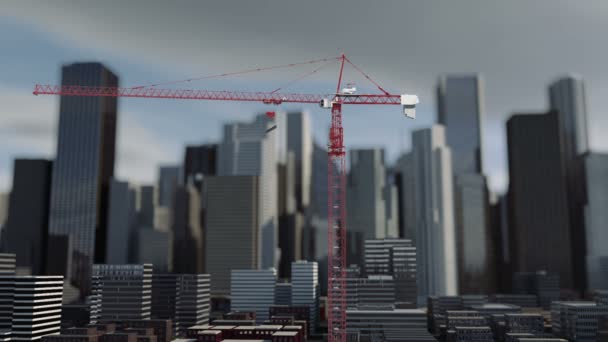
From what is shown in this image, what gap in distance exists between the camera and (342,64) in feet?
627

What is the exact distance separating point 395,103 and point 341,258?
170 ft

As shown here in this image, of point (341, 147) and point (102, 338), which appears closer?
point (341, 147)

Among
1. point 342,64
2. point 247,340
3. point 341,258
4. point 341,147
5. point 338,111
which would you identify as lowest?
point 247,340

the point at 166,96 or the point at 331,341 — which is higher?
the point at 166,96

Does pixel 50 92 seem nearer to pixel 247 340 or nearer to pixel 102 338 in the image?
pixel 102 338

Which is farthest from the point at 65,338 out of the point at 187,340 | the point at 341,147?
the point at 341,147

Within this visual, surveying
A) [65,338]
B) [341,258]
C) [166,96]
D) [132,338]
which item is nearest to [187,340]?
[132,338]

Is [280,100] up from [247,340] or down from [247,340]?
up

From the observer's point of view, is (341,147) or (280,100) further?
(280,100)

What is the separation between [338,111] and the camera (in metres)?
187

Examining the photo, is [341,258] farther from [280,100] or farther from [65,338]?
[65,338]

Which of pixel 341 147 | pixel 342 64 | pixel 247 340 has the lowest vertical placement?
pixel 247 340

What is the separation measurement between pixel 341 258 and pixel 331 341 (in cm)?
2708

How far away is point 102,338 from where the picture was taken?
19512 centimetres
